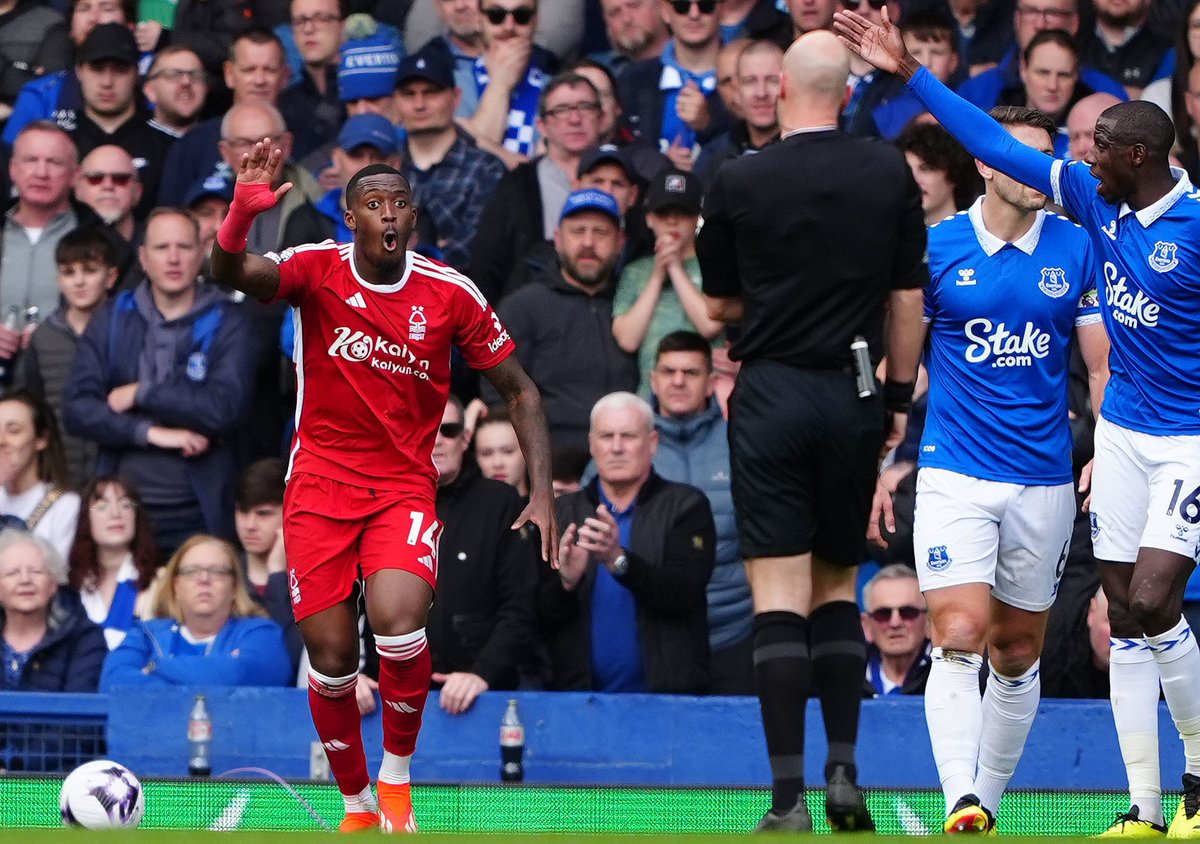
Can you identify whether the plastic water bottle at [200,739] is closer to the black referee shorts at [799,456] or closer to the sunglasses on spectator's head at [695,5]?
the black referee shorts at [799,456]

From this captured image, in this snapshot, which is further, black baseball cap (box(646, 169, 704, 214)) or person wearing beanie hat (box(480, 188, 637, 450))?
black baseball cap (box(646, 169, 704, 214))

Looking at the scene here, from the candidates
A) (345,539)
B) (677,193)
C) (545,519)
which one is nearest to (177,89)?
(677,193)

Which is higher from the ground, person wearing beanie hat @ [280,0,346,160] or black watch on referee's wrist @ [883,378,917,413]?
person wearing beanie hat @ [280,0,346,160]

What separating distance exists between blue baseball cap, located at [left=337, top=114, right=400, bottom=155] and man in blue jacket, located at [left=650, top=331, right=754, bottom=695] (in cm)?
235

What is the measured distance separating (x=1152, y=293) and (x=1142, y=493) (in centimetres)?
75

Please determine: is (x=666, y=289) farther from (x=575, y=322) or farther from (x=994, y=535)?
(x=994, y=535)

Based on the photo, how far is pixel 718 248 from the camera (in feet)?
27.1

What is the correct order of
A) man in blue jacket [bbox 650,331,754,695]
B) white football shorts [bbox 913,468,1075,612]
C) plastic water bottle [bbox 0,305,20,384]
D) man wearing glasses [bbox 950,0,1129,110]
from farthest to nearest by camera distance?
1. plastic water bottle [bbox 0,305,20,384]
2. man wearing glasses [bbox 950,0,1129,110]
3. man in blue jacket [bbox 650,331,754,695]
4. white football shorts [bbox 913,468,1075,612]

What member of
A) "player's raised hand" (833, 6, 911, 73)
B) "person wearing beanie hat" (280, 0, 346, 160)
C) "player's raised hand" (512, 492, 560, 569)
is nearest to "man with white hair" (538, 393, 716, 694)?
"player's raised hand" (512, 492, 560, 569)

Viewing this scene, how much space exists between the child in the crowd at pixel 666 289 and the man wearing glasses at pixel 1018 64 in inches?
77.9

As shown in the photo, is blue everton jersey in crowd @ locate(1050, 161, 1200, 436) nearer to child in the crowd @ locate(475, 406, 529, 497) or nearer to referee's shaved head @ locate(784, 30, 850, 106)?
referee's shaved head @ locate(784, 30, 850, 106)

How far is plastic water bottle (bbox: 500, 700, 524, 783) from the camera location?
10.2m

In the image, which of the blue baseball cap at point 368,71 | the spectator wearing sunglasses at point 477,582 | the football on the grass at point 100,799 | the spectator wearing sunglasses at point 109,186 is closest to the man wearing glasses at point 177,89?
the spectator wearing sunglasses at point 109,186

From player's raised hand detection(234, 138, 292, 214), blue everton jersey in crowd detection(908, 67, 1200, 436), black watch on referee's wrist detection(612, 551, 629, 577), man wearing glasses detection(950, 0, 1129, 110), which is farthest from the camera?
man wearing glasses detection(950, 0, 1129, 110)
